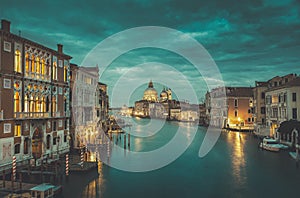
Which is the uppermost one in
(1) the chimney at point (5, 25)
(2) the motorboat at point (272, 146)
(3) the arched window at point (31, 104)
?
(1) the chimney at point (5, 25)

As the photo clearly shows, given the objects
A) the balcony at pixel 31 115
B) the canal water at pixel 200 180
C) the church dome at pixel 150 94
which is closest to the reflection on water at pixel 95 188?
the canal water at pixel 200 180

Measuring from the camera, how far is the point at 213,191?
674 inches

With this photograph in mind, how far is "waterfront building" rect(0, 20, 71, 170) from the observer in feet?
60.8

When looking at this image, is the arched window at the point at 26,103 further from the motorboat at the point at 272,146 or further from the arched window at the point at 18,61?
the motorboat at the point at 272,146

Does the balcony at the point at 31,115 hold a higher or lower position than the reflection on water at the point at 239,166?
higher

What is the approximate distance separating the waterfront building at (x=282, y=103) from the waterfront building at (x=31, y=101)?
24.8 meters

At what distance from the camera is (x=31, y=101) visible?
21391 mm

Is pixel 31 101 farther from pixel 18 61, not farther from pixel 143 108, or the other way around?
pixel 143 108

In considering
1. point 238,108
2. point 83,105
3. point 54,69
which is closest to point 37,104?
point 54,69

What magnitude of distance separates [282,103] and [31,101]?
28.6 metres

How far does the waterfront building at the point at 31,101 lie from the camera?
60.8ft

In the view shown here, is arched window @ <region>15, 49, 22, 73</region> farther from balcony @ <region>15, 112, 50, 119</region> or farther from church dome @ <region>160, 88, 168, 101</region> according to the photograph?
church dome @ <region>160, 88, 168, 101</region>

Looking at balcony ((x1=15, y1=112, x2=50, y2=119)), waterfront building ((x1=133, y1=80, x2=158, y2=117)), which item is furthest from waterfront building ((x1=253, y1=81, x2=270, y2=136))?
waterfront building ((x1=133, y1=80, x2=158, y2=117))

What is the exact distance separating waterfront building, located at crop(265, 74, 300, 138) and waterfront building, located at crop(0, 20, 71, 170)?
81.3 ft
